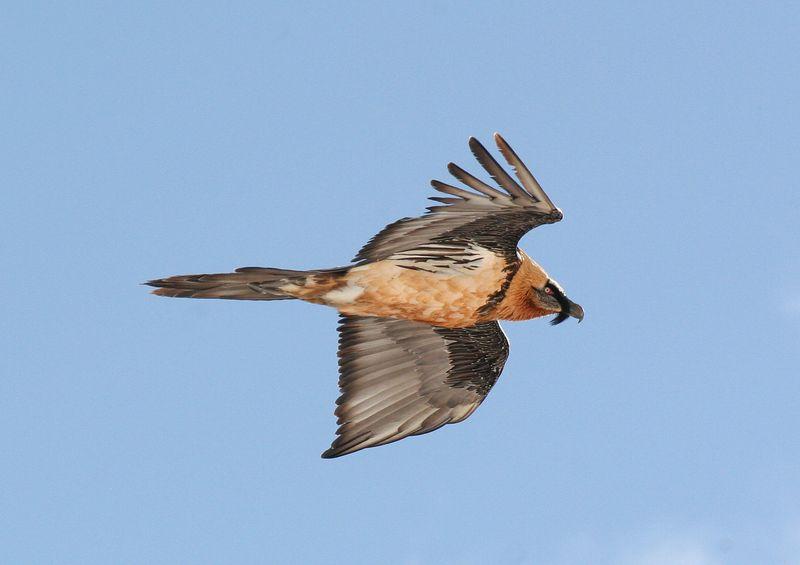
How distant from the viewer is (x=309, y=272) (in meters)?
11.7

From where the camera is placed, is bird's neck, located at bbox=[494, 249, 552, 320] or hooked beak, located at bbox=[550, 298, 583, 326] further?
hooked beak, located at bbox=[550, 298, 583, 326]

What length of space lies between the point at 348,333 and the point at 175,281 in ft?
7.26

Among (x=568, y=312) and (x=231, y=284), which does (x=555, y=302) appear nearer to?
(x=568, y=312)

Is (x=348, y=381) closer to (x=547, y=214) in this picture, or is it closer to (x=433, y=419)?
(x=433, y=419)

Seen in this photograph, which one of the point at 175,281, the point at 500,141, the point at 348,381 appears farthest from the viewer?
the point at 348,381

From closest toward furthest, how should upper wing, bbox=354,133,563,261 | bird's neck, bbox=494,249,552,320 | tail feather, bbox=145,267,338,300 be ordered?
upper wing, bbox=354,133,563,261
tail feather, bbox=145,267,338,300
bird's neck, bbox=494,249,552,320

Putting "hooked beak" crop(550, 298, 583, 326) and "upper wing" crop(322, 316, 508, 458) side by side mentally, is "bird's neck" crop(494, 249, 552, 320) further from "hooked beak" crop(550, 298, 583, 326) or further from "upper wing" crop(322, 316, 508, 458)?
"upper wing" crop(322, 316, 508, 458)

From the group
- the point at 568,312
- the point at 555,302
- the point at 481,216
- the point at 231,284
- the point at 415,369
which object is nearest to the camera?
the point at 481,216

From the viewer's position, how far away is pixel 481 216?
11.1 metres

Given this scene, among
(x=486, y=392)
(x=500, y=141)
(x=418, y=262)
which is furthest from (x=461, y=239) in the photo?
(x=486, y=392)

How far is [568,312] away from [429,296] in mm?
1661

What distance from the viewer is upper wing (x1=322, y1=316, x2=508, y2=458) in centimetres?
1282

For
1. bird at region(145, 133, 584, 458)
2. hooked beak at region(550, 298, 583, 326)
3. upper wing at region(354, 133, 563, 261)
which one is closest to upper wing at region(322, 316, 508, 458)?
bird at region(145, 133, 584, 458)

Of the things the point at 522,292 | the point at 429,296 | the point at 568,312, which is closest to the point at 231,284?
the point at 429,296
